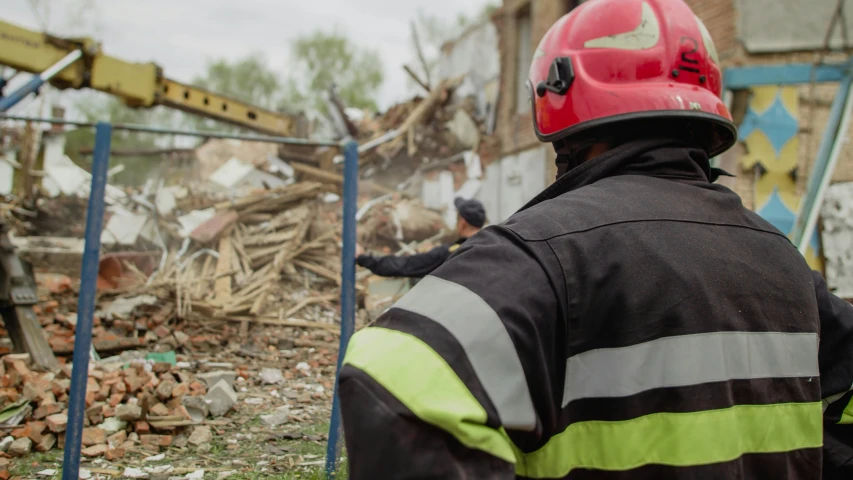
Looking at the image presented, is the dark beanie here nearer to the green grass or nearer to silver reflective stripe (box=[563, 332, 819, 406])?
the green grass

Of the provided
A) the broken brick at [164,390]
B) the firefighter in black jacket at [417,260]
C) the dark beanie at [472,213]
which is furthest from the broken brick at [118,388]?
the dark beanie at [472,213]

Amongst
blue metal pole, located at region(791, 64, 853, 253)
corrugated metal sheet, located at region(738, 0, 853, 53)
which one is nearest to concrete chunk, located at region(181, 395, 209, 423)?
blue metal pole, located at region(791, 64, 853, 253)

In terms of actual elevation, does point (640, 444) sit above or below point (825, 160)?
below

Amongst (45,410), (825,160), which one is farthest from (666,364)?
(825,160)

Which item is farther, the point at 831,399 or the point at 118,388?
the point at 118,388

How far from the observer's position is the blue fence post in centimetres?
369

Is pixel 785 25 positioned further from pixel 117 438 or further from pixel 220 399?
pixel 117 438

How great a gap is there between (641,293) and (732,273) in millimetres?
227

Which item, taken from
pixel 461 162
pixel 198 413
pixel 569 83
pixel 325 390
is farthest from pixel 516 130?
pixel 569 83

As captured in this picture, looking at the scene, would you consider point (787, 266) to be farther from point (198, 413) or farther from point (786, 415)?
point (198, 413)

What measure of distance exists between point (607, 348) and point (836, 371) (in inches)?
29.8

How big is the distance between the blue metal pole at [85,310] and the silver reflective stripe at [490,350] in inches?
126

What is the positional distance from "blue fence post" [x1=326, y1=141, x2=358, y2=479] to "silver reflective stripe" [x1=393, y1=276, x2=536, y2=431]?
2.82 m

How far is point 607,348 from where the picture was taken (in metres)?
1.01
